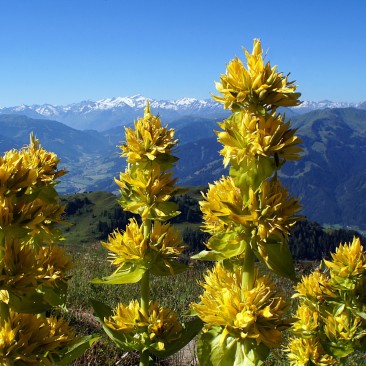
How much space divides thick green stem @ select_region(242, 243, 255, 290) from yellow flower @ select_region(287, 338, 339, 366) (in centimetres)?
202

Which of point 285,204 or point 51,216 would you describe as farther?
point 51,216

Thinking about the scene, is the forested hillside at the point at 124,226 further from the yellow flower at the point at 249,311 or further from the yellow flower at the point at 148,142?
the yellow flower at the point at 249,311

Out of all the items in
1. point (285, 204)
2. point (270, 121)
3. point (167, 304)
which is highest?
point (270, 121)

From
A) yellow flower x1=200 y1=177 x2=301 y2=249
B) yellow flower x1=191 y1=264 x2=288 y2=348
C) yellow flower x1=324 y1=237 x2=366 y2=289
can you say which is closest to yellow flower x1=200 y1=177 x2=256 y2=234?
yellow flower x1=200 y1=177 x2=301 y2=249

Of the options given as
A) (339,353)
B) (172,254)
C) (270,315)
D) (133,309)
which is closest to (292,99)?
(270,315)

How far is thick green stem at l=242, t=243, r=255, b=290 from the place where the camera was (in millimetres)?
2561

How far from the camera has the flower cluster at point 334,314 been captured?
161 inches

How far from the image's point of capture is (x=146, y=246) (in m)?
3.21

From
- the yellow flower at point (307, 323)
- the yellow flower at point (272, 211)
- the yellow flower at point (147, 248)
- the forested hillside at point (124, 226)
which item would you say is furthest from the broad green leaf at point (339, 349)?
the forested hillside at point (124, 226)

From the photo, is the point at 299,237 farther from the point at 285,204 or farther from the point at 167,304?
the point at 285,204

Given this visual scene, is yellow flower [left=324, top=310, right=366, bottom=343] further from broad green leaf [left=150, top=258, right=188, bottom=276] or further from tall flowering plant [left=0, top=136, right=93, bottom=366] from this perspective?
tall flowering plant [left=0, top=136, right=93, bottom=366]

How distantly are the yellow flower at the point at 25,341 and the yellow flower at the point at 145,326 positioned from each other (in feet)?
1.79

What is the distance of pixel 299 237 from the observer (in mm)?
97000

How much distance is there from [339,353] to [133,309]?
84.4 inches
